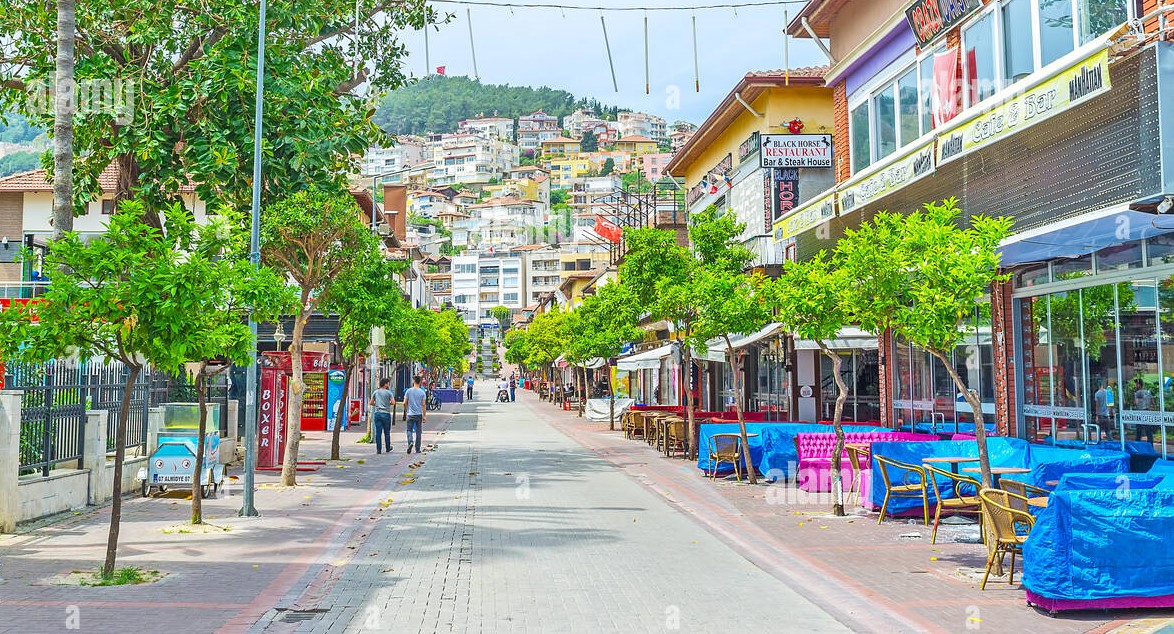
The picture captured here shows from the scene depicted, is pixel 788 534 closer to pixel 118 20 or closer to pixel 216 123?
pixel 216 123

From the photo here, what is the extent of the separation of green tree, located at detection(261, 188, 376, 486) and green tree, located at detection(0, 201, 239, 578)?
890cm

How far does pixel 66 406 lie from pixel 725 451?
10852 mm

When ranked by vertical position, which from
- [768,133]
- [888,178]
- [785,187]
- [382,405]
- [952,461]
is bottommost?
[952,461]

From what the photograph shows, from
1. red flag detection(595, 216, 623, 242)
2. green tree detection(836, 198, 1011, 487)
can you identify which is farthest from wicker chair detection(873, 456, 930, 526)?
red flag detection(595, 216, 623, 242)

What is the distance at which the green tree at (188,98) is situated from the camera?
17703 millimetres

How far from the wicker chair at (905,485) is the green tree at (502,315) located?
476ft

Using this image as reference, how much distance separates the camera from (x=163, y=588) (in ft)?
28.8

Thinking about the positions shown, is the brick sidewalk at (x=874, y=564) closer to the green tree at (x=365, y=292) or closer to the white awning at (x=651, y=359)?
the green tree at (x=365, y=292)

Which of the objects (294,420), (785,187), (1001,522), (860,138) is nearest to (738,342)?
(785,187)

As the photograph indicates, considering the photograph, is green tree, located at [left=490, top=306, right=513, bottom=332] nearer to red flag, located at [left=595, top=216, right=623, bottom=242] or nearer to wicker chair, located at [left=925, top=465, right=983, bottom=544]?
red flag, located at [left=595, top=216, right=623, bottom=242]

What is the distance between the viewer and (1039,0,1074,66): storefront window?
12.8 m

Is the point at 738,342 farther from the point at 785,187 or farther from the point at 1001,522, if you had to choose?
the point at 1001,522

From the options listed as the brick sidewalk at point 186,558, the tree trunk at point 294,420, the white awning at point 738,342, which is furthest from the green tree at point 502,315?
the brick sidewalk at point 186,558

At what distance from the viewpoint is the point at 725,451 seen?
61.3 feet
